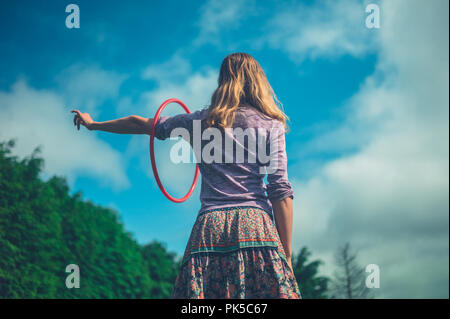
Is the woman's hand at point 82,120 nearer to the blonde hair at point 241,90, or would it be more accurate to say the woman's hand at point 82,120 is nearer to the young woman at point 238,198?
the young woman at point 238,198

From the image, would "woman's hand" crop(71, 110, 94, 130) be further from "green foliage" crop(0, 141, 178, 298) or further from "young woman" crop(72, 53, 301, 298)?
"green foliage" crop(0, 141, 178, 298)

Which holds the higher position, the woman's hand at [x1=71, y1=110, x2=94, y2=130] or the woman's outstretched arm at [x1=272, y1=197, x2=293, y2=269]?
the woman's hand at [x1=71, y1=110, x2=94, y2=130]

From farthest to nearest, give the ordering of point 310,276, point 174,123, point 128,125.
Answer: point 310,276, point 128,125, point 174,123

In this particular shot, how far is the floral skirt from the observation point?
2809 mm

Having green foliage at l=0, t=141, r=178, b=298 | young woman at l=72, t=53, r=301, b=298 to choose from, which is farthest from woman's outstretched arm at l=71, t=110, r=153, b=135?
green foliage at l=0, t=141, r=178, b=298

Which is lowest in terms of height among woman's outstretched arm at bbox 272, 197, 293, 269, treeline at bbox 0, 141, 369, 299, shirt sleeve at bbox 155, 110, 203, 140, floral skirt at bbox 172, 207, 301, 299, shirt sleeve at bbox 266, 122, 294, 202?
floral skirt at bbox 172, 207, 301, 299

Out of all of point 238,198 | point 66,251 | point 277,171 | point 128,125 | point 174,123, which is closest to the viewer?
point 238,198

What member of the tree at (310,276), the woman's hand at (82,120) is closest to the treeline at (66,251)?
the tree at (310,276)

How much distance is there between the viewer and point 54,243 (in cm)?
3966

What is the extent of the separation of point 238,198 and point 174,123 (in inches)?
29.6

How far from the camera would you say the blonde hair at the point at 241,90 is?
3156 millimetres

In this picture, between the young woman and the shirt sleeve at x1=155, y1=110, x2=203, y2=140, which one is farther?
the shirt sleeve at x1=155, y1=110, x2=203, y2=140

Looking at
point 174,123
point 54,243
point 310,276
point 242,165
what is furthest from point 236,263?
point 310,276

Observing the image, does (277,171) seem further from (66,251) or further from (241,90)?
(66,251)
